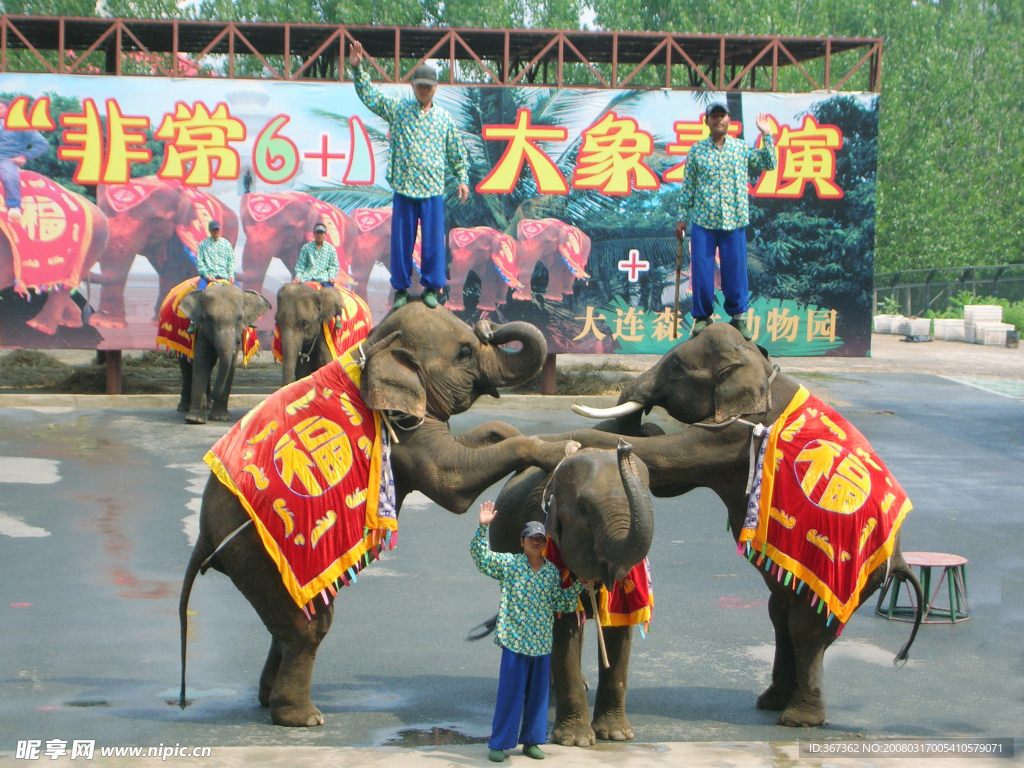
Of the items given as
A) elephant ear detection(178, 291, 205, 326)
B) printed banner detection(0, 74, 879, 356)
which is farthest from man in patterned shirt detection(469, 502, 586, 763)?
printed banner detection(0, 74, 879, 356)

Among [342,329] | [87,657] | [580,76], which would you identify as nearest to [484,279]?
[342,329]

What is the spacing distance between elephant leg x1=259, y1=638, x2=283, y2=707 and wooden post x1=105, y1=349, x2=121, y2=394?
1243 centimetres

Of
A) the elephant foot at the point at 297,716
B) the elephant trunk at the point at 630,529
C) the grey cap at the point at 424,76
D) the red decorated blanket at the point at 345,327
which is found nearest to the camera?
the elephant trunk at the point at 630,529

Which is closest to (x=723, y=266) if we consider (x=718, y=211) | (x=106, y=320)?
(x=718, y=211)

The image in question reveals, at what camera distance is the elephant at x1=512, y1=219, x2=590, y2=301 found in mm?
18375

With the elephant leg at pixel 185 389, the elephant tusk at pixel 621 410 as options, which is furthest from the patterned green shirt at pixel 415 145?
the elephant leg at pixel 185 389

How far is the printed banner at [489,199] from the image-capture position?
57.5 ft

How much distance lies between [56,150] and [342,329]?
4.86 meters

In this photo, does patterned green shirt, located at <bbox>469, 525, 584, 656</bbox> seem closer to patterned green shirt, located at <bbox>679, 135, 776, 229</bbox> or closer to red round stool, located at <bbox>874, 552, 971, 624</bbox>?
patterned green shirt, located at <bbox>679, 135, 776, 229</bbox>

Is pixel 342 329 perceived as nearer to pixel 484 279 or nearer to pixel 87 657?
pixel 484 279

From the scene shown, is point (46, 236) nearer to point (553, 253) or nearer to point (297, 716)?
point (553, 253)

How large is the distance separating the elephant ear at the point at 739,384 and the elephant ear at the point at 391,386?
149 centimetres

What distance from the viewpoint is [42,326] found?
17438mm

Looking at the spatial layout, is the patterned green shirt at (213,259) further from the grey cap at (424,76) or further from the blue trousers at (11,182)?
the grey cap at (424,76)
